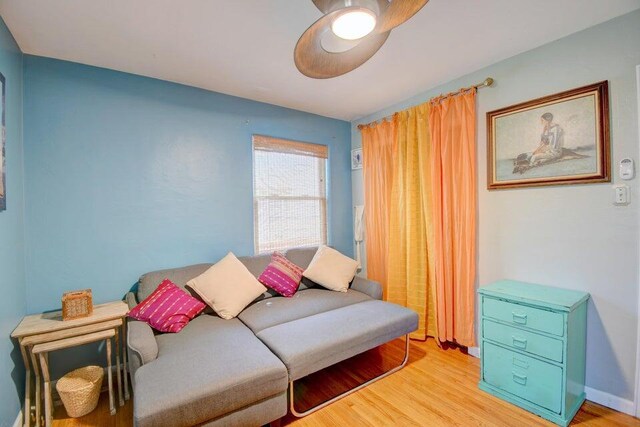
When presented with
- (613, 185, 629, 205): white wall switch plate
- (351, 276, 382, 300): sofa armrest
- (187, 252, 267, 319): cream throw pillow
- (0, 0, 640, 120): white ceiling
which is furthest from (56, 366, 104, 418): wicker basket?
(613, 185, 629, 205): white wall switch plate

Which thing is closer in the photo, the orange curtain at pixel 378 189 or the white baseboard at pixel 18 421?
the white baseboard at pixel 18 421

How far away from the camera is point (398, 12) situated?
1.12 metres

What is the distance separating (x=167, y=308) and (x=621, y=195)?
317 centimetres

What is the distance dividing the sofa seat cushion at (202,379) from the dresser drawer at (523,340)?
1.51m

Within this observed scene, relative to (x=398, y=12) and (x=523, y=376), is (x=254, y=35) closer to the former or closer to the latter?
(x=398, y=12)

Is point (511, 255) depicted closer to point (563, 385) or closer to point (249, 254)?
point (563, 385)

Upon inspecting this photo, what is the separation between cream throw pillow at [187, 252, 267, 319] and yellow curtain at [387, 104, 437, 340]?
1498 millimetres

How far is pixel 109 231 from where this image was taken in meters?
2.26

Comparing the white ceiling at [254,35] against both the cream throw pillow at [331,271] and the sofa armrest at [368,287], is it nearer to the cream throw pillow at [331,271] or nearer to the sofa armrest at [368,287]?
the cream throw pillow at [331,271]

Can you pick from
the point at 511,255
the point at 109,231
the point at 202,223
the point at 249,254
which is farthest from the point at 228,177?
the point at 511,255

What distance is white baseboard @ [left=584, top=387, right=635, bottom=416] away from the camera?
5.66 ft

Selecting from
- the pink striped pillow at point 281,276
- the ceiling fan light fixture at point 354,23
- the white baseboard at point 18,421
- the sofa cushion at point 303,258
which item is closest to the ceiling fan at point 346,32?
the ceiling fan light fixture at point 354,23

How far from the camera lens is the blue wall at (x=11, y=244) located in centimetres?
154

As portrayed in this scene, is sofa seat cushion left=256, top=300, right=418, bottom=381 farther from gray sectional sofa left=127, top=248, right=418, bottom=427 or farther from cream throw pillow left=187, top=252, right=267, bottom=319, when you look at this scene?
cream throw pillow left=187, top=252, right=267, bottom=319
